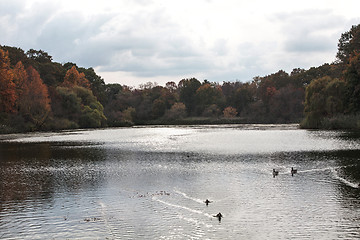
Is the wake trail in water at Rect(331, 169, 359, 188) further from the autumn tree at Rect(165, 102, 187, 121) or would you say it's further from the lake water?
the autumn tree at Rect(165, 102, 187, 121)

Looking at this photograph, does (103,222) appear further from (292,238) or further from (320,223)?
(320,223)

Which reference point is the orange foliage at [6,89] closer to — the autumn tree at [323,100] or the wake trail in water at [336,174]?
the autumn tree at [323,100]

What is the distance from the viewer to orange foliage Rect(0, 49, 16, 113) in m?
76.6

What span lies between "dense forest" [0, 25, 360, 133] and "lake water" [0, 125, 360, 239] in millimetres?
44659

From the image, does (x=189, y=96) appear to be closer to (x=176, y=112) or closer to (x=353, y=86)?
(x=176, y=112)

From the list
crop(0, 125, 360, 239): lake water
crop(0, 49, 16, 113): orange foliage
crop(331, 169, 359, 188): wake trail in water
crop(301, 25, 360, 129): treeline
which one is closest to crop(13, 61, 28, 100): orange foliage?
crop(0, 49, 16, 113): orange foliage

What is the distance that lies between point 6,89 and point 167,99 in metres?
83.2

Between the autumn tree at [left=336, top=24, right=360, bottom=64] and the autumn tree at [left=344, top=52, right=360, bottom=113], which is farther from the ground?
the autumn tree at [left=336, top=24, right=360, bottom=64]

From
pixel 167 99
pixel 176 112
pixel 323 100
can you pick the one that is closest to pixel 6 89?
pixel 323 100

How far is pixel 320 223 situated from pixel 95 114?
92.4 m

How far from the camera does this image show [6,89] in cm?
7731

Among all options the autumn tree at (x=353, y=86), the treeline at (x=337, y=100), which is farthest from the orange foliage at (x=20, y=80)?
the autumn tree at (x=353, y=86)

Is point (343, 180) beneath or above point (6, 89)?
beneath

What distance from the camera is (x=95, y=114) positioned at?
103562mm
